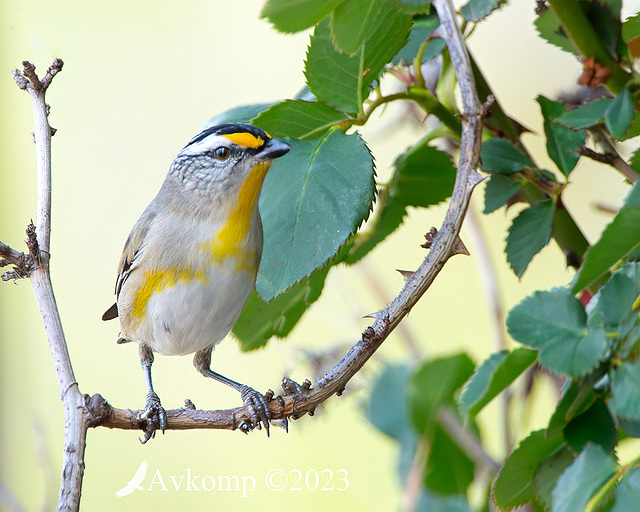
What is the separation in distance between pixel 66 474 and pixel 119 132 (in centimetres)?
102

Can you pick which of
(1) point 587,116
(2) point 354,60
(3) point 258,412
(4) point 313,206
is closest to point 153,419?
(3) point 258,412

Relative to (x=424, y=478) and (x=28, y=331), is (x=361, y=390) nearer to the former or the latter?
(x=424, y=478)

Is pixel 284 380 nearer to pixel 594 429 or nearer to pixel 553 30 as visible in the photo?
pixel 594 429

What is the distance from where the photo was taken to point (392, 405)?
465 millimetres

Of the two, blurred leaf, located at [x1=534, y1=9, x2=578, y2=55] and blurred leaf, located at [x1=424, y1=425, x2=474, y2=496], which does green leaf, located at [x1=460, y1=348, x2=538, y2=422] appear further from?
blurred leaf, located at [x1=534, y1=9, x2=578, y2=55]

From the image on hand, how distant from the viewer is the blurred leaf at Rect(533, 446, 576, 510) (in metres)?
0.42

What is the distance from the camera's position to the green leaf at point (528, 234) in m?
0.54

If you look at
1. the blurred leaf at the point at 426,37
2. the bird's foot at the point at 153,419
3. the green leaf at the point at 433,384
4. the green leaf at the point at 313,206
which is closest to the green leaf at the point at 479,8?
the blurred leaf at the point at 426,37

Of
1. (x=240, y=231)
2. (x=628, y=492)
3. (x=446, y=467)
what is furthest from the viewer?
(x=240, y=231)

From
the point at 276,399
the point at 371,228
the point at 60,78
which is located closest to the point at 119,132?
the point at 60,78

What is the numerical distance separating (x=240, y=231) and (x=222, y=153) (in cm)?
7

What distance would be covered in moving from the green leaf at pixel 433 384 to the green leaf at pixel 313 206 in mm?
104

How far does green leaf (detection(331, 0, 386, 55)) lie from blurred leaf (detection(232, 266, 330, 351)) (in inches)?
6.8

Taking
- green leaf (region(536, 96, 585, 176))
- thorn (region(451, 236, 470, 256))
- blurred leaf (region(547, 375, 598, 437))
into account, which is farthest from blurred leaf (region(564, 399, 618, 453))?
green leaf (region(536, 96, 585, 176))
